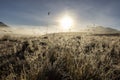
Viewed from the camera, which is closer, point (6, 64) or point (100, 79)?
point (100, 79)

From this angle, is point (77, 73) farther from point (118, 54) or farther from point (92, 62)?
point (118, 54)

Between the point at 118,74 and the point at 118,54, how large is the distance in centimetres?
240

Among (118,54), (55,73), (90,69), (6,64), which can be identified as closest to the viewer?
(90,69)

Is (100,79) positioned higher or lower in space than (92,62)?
lower

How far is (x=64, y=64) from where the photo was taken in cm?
508

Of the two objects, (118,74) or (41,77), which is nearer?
(41,77)

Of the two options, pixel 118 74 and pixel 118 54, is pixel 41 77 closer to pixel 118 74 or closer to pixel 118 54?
pixel 118 74

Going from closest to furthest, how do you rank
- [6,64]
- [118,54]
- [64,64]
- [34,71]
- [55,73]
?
[34,71], [55,73], [64,64], [6,64], [118,54]

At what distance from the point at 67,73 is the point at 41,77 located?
2.25 feet

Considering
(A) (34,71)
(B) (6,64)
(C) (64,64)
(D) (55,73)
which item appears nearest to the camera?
(A) (34,71)

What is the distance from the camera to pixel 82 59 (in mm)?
4754

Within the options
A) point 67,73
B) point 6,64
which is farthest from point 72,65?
point 6,64

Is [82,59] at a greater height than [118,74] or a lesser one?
greater

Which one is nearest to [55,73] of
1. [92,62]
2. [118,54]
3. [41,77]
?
[41,77]
